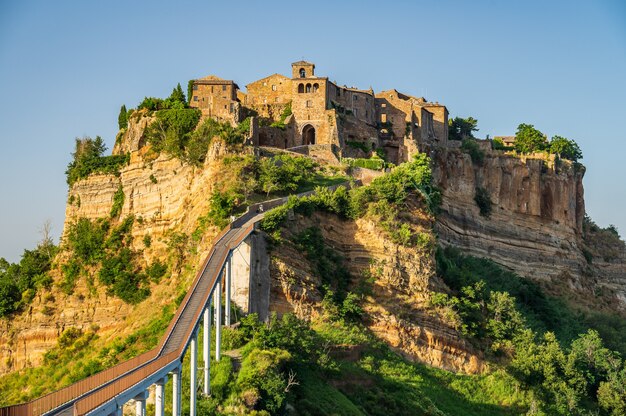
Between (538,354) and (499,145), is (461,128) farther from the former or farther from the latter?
(538,354)

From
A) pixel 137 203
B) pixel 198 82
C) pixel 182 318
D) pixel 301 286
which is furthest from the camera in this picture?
pixel 198 82

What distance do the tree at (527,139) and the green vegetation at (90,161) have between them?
101ft

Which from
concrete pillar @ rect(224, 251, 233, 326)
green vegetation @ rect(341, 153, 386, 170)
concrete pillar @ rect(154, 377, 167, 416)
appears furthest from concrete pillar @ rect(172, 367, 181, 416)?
green vegetation @ rect(341, 153, 386, 170)

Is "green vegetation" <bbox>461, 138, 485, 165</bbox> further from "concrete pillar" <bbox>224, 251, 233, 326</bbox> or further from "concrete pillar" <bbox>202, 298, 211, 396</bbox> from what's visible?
"concrete pillar" <bbox>202, 298, 211, 396</bbox>

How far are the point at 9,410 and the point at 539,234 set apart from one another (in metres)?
60.1

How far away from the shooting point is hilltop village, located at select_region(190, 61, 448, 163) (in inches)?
2785

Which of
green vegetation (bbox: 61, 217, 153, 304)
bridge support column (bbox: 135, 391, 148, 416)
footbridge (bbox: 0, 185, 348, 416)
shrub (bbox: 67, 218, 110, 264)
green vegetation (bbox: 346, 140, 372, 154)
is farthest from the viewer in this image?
green vegetation (bbox: 346, 140, 372, 154)

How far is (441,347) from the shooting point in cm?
5503

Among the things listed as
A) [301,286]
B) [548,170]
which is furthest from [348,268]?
[548,170]

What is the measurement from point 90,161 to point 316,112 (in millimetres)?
13772

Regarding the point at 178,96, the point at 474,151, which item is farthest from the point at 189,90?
the point at 474,151

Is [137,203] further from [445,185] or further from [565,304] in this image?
[565,304]

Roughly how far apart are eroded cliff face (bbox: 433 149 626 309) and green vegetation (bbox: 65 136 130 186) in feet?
66.9

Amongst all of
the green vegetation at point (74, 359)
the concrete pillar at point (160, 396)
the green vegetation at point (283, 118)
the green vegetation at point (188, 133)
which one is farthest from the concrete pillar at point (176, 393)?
the green vegetation at point (283, 118)
